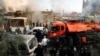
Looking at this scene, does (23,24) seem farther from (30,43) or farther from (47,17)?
(30,43)

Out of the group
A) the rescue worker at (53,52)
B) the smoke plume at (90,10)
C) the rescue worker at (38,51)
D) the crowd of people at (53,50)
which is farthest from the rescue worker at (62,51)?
the smoke plume at (90,10)

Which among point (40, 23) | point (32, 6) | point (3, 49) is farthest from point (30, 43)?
point (40, 23)

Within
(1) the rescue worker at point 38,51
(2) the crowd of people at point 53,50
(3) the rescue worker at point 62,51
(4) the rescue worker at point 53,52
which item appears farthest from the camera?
(4) the rescue worker at point 53,52

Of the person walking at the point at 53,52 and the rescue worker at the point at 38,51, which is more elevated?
the rescue worker at the point at 38,51

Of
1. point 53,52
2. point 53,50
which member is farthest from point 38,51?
point 53,50

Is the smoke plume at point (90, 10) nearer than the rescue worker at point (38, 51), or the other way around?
the rescue worker at point (38, 51)

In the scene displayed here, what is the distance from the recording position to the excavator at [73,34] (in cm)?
1717

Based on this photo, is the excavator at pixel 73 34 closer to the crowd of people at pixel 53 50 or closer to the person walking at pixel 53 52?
the crowd of people at pixel 53 50

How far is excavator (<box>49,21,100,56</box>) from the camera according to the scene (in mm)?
17169

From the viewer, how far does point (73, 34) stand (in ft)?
65.6

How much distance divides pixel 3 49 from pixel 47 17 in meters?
18.0

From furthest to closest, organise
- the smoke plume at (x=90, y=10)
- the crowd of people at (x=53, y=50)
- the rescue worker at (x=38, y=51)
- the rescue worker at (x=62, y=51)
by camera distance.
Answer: the smoke plume at (x=90, y=10), the rescue worker at (x=62, y=51), the crowd of people at (x=53, y=50), the rescue worker at (x=38, y=51)

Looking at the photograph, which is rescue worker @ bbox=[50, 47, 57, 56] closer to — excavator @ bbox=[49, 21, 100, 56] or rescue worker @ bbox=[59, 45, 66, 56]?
rescue worker @ bbox=[59, 45, 66, 56]

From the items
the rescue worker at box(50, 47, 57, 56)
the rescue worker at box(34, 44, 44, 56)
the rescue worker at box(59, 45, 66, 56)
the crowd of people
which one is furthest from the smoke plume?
the rescue worker at box(34, 44, 44, 56)
